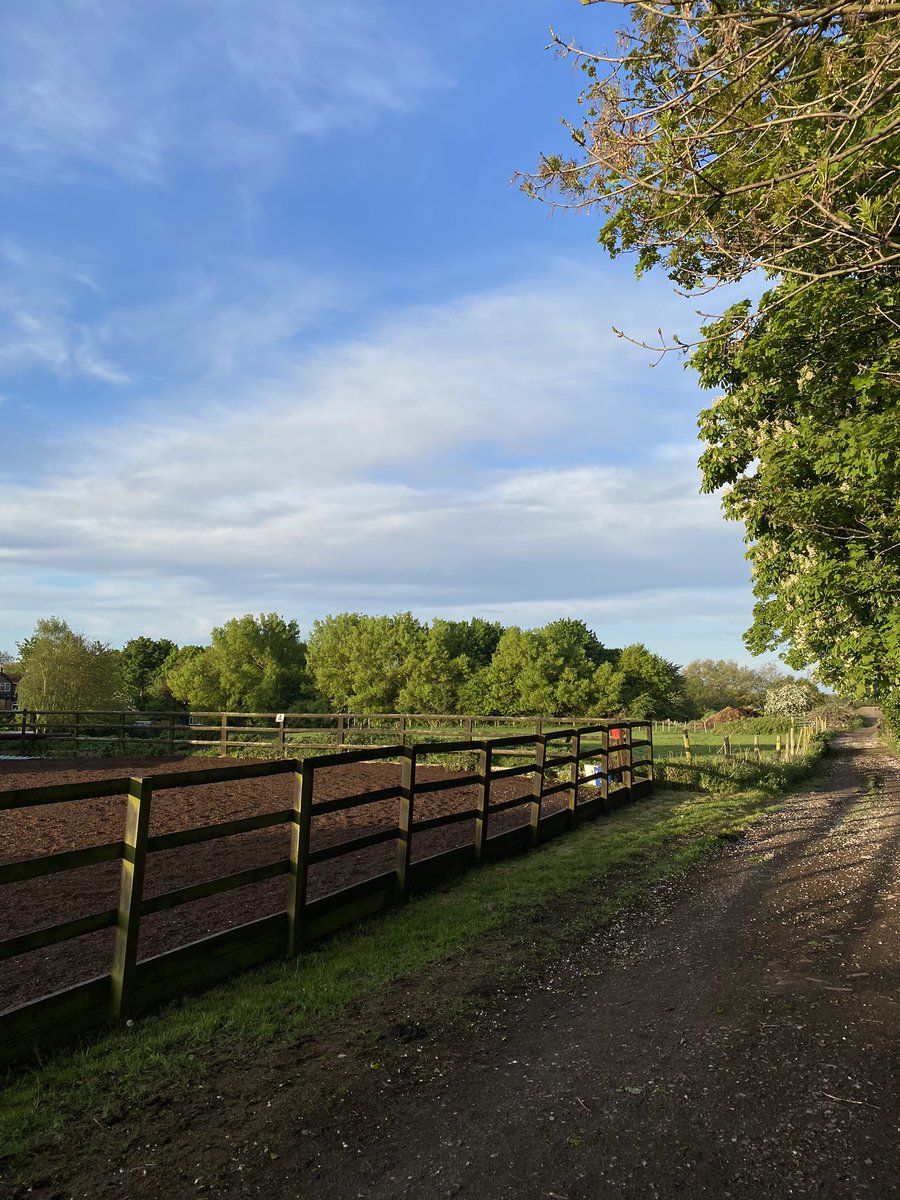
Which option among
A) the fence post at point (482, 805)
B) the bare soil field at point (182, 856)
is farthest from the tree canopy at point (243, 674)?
the fence post at point (482, 805)

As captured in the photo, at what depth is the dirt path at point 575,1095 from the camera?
9.73ft

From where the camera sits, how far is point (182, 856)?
28.7 ft

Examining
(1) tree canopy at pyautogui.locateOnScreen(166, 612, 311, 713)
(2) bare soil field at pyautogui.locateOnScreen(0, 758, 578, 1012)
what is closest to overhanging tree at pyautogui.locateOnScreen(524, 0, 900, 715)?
(2) bare soil field at pyautogui.locateOnScreen(0, 758, 578, 1012)

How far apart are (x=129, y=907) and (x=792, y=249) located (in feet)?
18.4

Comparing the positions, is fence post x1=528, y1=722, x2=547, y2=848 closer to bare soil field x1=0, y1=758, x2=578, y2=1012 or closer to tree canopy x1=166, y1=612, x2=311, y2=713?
bare soil field x1=0, y1=758, x2=578, y2=1012

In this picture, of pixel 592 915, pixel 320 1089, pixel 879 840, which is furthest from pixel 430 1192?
pixel 879 840

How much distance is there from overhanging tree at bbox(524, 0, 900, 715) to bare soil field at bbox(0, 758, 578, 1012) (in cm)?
616

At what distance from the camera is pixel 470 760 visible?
19.3 meters

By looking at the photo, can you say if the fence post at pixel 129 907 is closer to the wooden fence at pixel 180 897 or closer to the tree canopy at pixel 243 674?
the wooden fence at pixel 180 897

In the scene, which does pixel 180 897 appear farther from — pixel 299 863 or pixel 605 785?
pixel 605 785

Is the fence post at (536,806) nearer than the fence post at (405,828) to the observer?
No

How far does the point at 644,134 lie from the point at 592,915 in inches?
243

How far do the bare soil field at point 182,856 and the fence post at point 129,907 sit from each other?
67 centimetres

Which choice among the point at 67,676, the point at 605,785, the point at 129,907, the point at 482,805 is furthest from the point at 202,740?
the point at 67,676
